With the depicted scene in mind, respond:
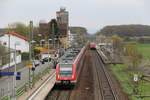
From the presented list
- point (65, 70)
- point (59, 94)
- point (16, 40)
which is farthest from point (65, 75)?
point (16, 40)

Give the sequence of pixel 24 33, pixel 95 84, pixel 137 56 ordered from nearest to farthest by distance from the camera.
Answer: pixel 95 84, pixel 137 56, pixel 24 33

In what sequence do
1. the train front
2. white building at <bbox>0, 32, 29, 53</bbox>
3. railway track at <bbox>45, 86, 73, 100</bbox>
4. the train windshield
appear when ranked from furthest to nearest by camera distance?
white building at <bbox>0, 32, 29, 53</bbox> → the train windshield → the train front → railway track at <bbox>45, 86, 73, 100</bbox>

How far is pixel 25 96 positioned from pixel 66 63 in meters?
5.15

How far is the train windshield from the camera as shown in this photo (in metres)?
18.8

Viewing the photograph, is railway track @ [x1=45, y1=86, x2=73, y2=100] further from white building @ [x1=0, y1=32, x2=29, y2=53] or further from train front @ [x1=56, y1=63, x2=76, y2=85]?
white building @ [x1=0, y1=32, x2=29, y2=53]

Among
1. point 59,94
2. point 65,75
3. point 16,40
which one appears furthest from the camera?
point 16,40

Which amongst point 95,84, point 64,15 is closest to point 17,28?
point 64,15

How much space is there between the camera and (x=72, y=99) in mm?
16688

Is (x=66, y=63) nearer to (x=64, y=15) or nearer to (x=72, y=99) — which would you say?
(x=72, y=99)

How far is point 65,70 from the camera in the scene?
18.9m

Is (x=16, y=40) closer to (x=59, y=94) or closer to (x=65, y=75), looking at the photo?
(x=65, y=75)

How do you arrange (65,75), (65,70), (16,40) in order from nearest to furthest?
(65,75) → (65,70) → (16,40)

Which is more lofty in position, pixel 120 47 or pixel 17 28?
pixel 17 28

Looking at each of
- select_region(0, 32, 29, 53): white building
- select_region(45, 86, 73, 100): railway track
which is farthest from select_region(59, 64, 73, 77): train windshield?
select_region(0, 32, 29, 53): white building
